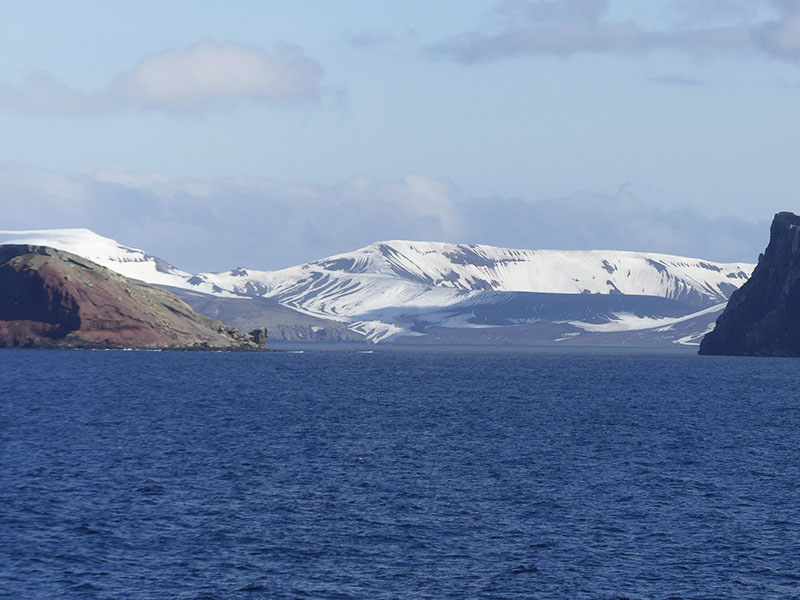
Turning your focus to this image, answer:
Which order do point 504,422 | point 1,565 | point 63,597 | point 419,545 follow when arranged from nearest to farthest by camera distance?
point 63,597 < point 1,565 < point 419,545 < point 504,422

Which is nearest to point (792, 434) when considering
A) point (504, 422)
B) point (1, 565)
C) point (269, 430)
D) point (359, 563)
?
point (504, 422)

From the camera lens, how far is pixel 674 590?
1864 inches

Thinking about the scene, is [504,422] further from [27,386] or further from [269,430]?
[27,386]

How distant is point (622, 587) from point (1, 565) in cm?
2513

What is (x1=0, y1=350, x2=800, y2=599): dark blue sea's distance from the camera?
4859 cm

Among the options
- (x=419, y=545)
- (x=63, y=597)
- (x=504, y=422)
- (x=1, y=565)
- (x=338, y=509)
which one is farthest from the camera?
(x=504, y=422)

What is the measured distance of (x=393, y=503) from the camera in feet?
212

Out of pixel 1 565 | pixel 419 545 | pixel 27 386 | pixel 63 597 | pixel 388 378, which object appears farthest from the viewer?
pixel 388 378

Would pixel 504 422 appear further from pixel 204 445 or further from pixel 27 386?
pixel 27 386

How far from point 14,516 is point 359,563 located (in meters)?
18.3

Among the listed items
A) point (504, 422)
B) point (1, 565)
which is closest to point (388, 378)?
point (504, 422)

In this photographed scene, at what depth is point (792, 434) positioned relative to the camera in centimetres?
10269

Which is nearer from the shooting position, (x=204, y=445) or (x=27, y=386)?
(x=204, y=445)

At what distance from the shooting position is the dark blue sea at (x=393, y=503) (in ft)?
159
